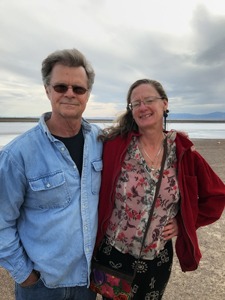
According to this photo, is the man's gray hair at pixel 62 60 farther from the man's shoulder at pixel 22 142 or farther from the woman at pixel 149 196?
the woman at pixel 149 196

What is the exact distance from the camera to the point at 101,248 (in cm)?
193

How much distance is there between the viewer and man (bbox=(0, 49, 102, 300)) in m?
1.55

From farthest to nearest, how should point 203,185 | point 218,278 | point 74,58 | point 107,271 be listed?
1. point 218,278
2. point 203,185
3. point 107,271
4. point 74,58

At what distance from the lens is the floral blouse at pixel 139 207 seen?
180 centimetres

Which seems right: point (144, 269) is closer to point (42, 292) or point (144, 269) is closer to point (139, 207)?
point (139, 207)

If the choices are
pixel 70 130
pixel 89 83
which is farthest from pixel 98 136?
pixel 89 83

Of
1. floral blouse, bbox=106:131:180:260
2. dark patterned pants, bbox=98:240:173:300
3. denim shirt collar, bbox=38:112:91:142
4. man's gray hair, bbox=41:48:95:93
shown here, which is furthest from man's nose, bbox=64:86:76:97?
dark patterned pants, bbox=98:240:173:300

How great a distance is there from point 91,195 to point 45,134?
614mm

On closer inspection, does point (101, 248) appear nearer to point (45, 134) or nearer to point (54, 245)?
Result: point (54, 245)

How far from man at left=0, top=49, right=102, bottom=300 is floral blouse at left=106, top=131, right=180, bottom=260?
206 millimetres

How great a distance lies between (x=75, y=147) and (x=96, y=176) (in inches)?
12.1

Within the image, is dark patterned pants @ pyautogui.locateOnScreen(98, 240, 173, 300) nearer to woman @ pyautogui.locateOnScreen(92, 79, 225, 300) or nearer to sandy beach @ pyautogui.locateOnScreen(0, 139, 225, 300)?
woman @ pyautogui.locateOnScreen(92, 79, 225, 300)

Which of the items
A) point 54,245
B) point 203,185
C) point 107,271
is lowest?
point 107,271

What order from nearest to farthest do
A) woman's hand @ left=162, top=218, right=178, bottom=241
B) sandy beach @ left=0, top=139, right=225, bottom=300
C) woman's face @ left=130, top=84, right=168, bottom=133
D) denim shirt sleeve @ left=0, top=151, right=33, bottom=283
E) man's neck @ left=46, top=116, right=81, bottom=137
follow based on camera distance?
denim shirt sleeve @ left=0, top=151, right=33, bottom=283
man's neck @ left=46, top=116, right=81, bottom=137
woman's hand @ left=162, top=218, right=178, bottom=241
woman's face @ left=130, top=84, right=168, bottom=133
sandy beach @ left=0, top=139, right=225, bottom=300
